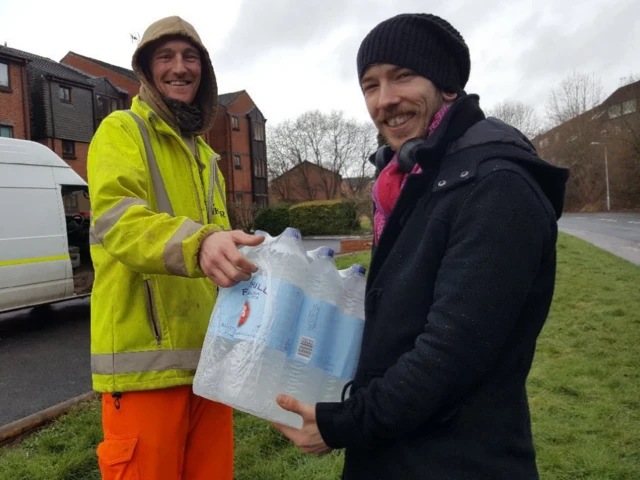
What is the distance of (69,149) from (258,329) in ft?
95.1

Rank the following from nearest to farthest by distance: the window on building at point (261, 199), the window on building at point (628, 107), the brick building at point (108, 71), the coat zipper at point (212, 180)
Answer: the coat zipper at point (212, 180)
the brick building at point (108, 71)
the window on building at point (261, 199)
the window on building at point (628, 107)

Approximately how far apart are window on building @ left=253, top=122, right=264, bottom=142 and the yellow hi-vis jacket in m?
39.5

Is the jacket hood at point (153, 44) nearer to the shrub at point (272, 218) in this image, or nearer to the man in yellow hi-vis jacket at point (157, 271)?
A: the man in yellow hi-vis jacket at point (157, 271)

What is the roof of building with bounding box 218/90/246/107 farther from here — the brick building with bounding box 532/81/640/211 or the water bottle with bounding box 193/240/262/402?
the water bottle with bounding box 193/240/262/402

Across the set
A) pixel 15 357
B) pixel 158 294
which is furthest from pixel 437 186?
pixel 15 357

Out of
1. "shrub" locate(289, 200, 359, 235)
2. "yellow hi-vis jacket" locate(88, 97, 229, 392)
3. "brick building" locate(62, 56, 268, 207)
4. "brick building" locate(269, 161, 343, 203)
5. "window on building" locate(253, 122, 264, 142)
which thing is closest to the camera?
"yellow hi-vis jacket" locate(88, 97, 229, 392)

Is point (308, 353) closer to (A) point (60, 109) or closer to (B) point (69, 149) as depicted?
(A) point (60, 109)

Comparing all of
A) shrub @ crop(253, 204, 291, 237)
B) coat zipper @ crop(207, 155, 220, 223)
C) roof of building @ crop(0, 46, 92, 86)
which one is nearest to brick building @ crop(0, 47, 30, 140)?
roof of building @ crop(0, 46, 92, 86)

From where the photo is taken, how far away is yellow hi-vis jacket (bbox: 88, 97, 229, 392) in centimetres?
163

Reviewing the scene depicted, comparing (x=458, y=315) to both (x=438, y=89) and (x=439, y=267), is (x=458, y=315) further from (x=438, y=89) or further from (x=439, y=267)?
(x=438, y=89)

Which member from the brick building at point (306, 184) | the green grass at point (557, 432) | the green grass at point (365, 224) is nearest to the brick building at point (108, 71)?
the green grass at point (365, 224)

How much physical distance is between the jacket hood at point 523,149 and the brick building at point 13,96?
25790 mm

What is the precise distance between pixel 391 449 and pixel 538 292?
21.5 inches

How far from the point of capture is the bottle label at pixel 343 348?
1.61m
